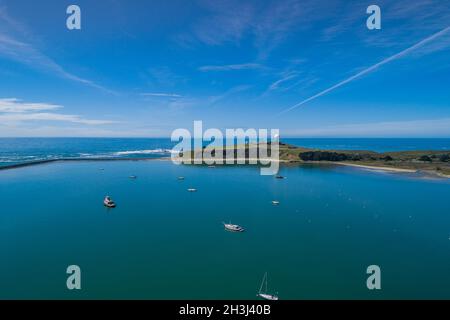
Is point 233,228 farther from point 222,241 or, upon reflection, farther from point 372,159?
point 372,159

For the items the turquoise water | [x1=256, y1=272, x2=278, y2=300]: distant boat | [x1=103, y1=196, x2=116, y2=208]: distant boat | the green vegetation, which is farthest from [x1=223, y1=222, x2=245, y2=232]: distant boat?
the green vegetation

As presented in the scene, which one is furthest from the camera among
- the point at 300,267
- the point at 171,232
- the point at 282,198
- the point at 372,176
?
the point at 372,176

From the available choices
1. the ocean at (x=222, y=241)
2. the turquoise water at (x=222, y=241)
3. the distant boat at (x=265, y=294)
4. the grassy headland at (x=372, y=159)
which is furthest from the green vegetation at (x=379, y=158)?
the distant boat at (x=265, y=294)

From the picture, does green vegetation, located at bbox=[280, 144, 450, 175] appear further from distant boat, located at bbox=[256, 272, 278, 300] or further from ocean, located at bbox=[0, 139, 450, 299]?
distant boat, located at bbox=[256, 272, 278, 300]

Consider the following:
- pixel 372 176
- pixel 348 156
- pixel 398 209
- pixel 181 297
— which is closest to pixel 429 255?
pixel 398 209

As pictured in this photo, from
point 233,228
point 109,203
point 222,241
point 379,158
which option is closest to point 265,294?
point 222,241

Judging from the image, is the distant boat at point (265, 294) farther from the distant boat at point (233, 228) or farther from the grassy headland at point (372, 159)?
A: the grassy headland at point (372, 159)
